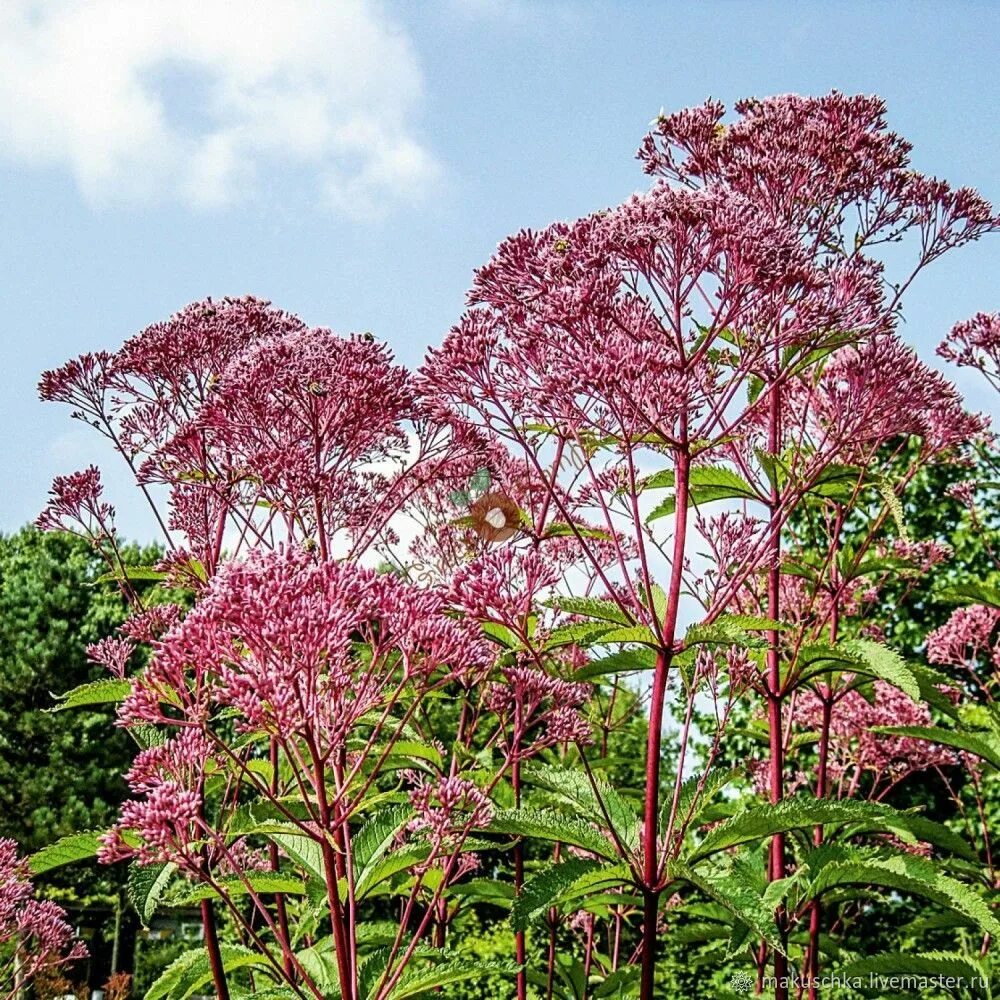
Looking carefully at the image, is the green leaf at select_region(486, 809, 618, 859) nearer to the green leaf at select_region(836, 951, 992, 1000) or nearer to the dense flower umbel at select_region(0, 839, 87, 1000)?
the green leaf at select_region(836, 951, 992, 1000)

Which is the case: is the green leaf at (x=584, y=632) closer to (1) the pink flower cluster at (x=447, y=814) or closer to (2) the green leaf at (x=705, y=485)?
(1) the pink flower cluster at (x=447, y=814)

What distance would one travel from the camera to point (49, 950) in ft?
18.4

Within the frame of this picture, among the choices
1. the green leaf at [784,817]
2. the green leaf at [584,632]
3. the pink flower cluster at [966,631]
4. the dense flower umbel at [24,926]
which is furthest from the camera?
the pink flower cluster at [966,631]

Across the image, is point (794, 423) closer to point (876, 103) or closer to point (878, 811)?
point (876, 103)

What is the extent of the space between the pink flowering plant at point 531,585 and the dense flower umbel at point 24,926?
1.30m

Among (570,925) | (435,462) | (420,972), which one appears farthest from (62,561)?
(420,972)

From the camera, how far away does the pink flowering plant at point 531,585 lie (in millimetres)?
2887

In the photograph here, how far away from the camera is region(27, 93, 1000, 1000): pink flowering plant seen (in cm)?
289

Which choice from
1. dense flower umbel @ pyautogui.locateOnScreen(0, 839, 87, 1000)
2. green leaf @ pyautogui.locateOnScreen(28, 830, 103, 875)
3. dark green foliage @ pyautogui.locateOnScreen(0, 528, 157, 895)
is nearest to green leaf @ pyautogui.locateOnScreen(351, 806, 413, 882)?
green leaf @ pyautogui.locateOnScreen(28, 830, 103, 875)

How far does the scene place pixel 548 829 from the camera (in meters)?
3.16

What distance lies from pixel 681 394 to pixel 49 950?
4.48m

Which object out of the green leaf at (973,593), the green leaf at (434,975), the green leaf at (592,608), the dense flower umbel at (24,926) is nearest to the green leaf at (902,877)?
the green leaf at (592,608)

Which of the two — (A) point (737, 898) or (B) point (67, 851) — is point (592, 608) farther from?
(B) point (67, 851)

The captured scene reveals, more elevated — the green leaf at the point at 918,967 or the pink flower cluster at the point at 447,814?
the pink flower cluster at the point at 447,814
